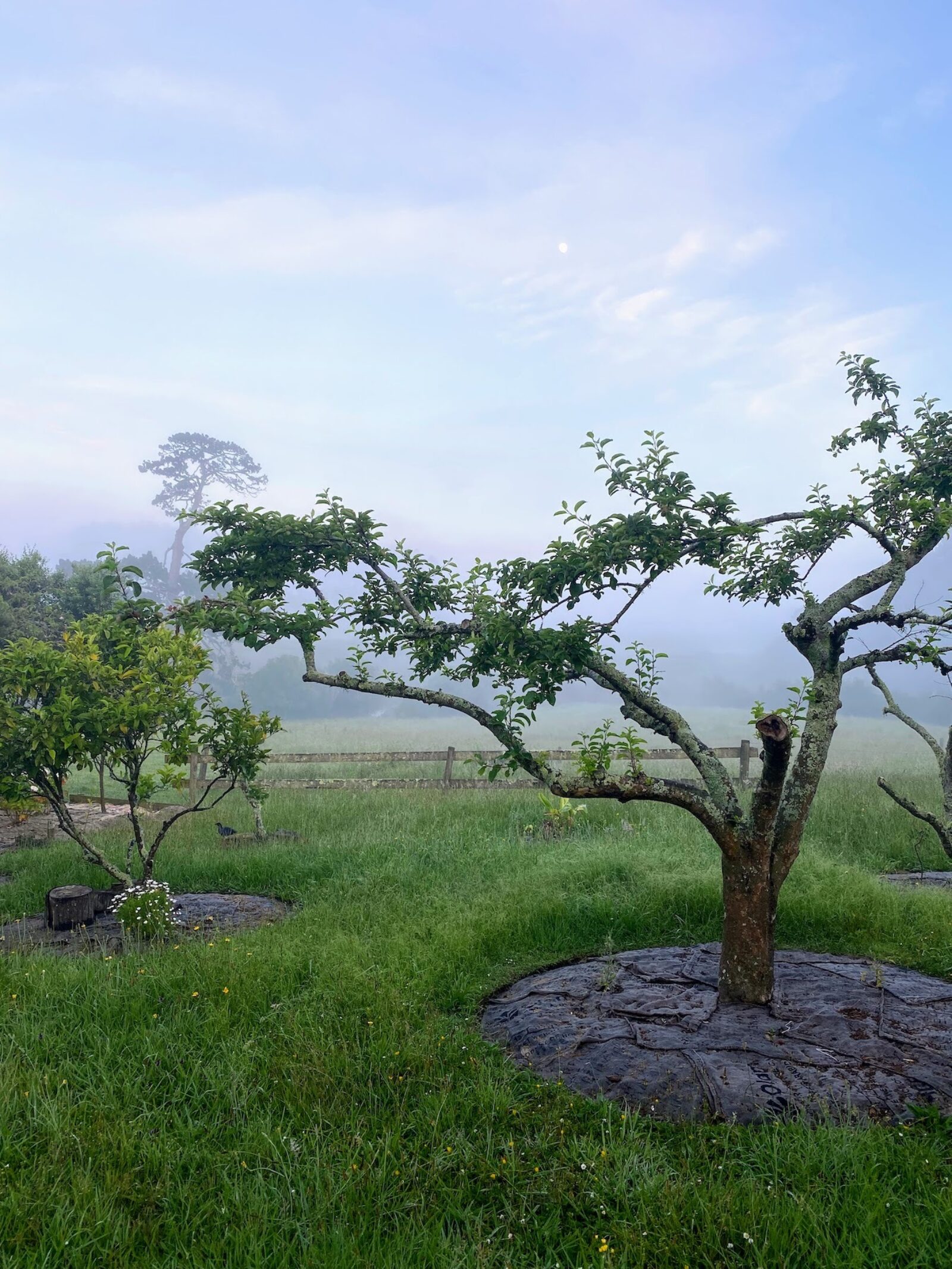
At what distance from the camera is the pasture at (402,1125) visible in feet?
13.0

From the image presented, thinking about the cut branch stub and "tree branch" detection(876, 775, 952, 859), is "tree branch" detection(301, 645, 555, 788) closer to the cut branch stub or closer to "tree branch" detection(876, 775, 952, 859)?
the cut branch stub

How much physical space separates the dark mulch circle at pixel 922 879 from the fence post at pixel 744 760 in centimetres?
608

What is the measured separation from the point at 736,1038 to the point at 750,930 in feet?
2.73

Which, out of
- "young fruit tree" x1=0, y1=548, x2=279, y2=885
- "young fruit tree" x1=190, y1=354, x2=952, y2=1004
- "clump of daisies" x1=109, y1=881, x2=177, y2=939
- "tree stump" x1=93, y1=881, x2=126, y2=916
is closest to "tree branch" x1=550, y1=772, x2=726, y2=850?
"young fruit tree" x1=190, y1=354, x2=952, y2=1004

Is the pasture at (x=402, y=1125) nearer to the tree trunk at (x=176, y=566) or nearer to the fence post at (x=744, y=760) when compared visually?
the fence post at (x=744, y=760)

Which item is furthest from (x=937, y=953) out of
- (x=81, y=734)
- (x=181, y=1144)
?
(x=81, y=734)

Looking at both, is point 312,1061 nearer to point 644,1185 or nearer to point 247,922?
point 644,1185

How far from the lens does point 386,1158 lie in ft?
14.8

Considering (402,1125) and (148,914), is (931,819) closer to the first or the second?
(402,1125)

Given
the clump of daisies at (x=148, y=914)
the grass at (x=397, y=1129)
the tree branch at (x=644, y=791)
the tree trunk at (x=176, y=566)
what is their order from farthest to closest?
1. the tree trunk at (x=176, y=566)
2. the clump of daisies at (x=148, y=914)
3. the tree branch at (x=644, y=791)
4. the grass at (x=397, y=1129)

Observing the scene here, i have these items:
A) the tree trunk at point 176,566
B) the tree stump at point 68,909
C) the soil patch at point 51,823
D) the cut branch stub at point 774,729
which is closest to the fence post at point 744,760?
the soil patch at point 51,823

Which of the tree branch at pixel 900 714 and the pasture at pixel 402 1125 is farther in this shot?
the tree branch at pixel 900 714

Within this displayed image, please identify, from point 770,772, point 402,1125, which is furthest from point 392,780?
point 402,1125

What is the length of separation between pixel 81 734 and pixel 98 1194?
5317 mm
